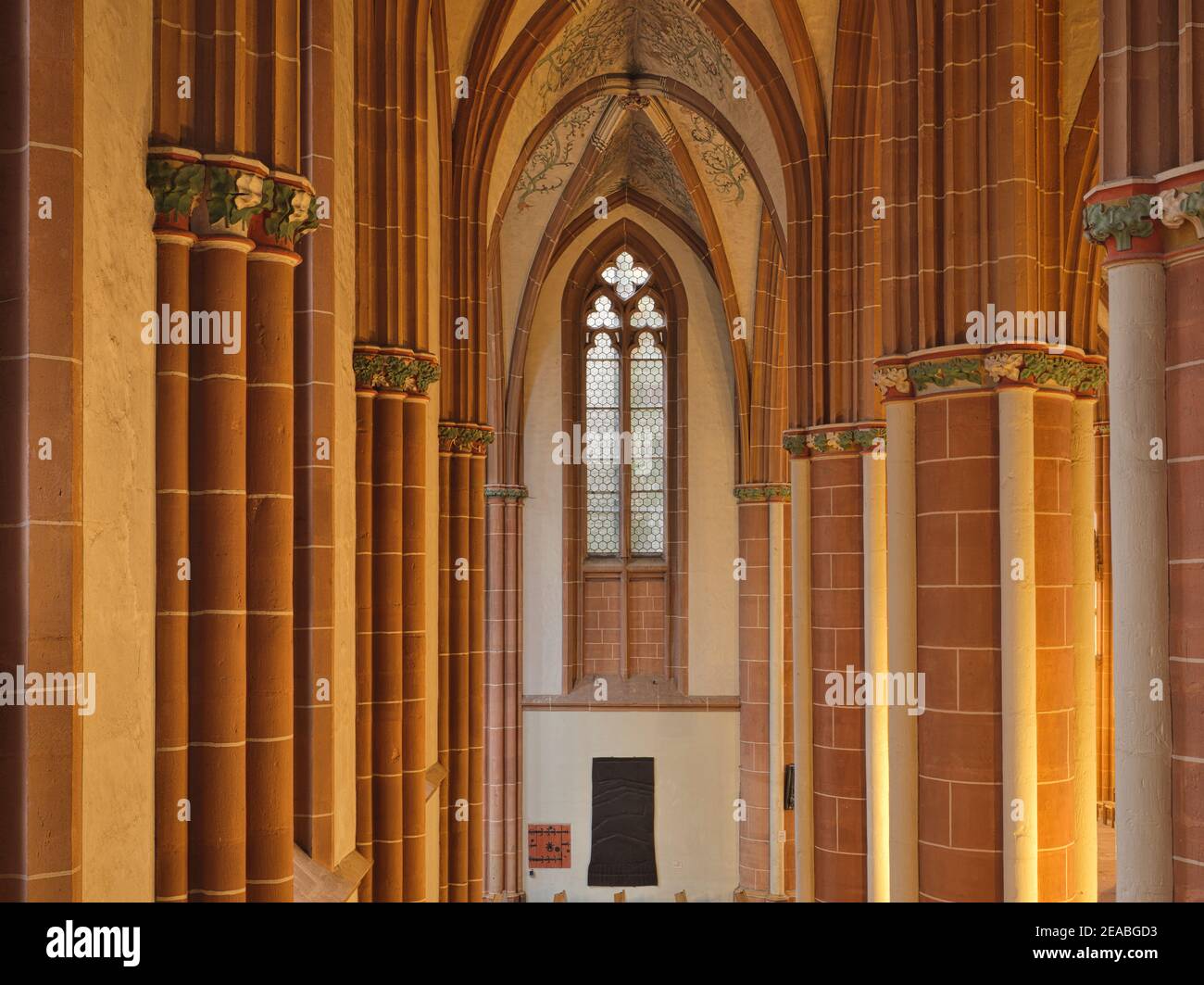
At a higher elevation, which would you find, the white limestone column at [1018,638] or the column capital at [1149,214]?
the column capital at [1149,214]

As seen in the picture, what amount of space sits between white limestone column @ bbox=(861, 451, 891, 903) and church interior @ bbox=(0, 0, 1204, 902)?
4cm

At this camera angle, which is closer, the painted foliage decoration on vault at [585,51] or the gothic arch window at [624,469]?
the painted foliage decoration on vault at [585,51]

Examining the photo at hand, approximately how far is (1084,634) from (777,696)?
1061 cm

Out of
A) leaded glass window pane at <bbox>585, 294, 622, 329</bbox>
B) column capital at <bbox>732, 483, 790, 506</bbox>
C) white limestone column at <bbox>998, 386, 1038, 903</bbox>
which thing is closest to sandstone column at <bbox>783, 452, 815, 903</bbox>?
white limestone column at <bbox>998, 386, 1038, 903</bbox>

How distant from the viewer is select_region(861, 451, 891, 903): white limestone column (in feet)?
34.4

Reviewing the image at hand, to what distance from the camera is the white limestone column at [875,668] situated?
10.5 meters

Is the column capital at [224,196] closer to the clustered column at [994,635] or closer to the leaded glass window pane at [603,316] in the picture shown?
the clustered column at [994,635]

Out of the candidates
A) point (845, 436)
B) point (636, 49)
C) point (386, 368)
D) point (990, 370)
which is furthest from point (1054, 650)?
point (636, 49)

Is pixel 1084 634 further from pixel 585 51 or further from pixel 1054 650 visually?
pixel 585 51

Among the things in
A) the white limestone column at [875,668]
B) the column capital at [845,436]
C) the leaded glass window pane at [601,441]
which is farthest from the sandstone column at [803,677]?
the leaded glass window pane at [601,441]

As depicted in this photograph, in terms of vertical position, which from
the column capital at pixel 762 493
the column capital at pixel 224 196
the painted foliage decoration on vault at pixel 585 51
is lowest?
the column capital at pixel 762 493

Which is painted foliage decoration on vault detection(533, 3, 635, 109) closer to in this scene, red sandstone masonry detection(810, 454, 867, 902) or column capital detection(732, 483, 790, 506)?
red sandstone masonry detection(810, 454, 867, 902)

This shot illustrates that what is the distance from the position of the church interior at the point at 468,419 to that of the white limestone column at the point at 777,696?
4489mm

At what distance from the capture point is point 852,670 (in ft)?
36.7
